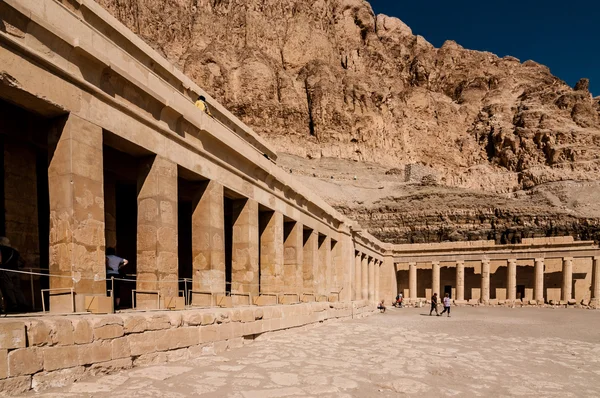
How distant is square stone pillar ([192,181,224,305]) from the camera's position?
1032cm

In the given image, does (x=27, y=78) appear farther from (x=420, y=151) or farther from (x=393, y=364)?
(x=420, y=151)

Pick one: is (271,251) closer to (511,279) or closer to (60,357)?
(60,357)

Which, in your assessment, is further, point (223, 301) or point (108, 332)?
point (223, 301)

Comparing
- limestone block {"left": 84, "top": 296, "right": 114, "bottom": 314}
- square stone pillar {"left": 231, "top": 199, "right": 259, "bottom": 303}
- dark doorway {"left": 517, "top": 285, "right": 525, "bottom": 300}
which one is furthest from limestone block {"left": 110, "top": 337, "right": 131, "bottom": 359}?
dark doorway {"left": 517, "top": 285, "right": 525, "bottom": 300}

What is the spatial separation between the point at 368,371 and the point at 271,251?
7703 mm

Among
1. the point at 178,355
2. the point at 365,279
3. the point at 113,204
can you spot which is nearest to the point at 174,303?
the point at 178,355

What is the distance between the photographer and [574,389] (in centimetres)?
612

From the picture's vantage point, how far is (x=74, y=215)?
6.59 meters

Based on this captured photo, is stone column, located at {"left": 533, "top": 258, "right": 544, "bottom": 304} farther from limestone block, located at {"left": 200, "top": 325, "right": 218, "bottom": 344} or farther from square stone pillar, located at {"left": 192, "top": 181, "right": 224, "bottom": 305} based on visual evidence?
limestone block, located at {"left": 200, "top": 325, "right": 218, "bottom": 344}

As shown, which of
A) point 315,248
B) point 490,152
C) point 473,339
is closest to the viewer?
point 473,339

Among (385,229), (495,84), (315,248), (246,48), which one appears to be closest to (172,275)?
(315,248)

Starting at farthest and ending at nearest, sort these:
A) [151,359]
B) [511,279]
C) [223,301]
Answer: [511,279] < [223,301] < [151,359]

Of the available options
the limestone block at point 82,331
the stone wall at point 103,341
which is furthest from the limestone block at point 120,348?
the limestone block at point 82,331

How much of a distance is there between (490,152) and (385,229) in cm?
4506
